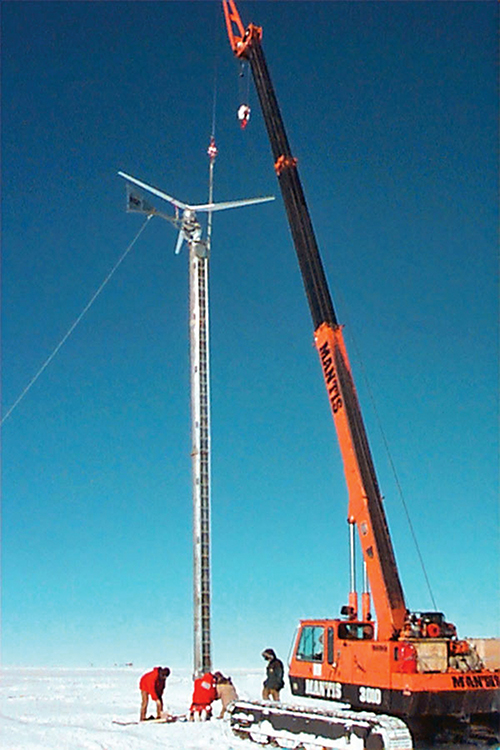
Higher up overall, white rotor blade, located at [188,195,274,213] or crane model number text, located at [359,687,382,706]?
white rotor blade, located at [188,195,274,213]

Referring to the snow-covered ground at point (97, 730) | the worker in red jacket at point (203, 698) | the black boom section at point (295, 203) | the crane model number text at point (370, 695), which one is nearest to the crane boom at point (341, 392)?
the black boom section at point (295, 203)

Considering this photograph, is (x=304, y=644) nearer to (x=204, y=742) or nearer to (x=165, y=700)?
(x=204, y=742)

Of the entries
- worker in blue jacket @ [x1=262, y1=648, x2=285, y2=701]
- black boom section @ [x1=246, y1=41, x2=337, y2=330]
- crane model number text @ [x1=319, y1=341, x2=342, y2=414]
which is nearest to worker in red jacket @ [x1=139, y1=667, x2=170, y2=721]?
worker in blue jacket @ [x1=262, y1=648, x2=285, y2=701]

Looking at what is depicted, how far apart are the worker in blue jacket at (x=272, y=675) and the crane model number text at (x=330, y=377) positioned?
7606 mm

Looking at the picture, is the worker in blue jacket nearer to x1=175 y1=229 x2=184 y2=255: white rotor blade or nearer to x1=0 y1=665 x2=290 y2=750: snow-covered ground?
x1=0 y1=665 x2=290 y2=750: snow-covered ground

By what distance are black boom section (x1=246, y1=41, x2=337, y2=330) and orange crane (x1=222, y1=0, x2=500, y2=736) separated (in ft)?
0.10

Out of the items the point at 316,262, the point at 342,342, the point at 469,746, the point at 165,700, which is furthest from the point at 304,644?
the point at 165,700

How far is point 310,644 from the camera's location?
19.6 m

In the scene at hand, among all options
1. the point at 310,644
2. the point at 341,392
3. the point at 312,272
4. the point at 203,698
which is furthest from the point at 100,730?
the point at 312,272

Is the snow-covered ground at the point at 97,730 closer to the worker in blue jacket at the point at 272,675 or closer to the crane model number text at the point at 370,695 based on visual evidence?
the worker in blue jacket at the point at 272,675

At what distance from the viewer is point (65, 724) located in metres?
23.6

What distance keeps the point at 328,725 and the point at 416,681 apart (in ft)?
6.59

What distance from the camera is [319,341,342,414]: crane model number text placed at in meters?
20.4

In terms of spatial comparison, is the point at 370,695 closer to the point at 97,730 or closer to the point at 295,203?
the point at 97,730
